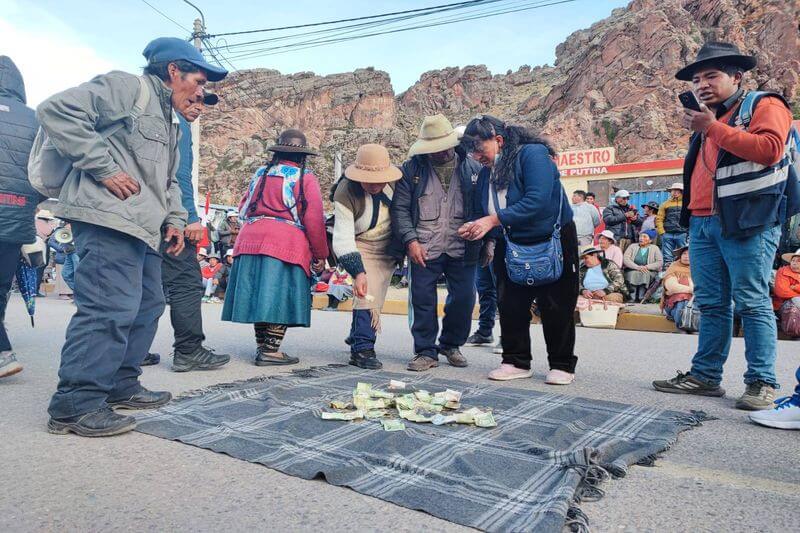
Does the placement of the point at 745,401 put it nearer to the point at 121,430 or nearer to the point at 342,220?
the point at 342,220

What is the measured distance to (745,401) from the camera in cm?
325

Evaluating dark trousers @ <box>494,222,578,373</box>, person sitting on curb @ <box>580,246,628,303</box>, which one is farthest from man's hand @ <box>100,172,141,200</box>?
person sitting on curb @ <box>580,246,628,303</box>

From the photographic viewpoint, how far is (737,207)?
3.29 meters

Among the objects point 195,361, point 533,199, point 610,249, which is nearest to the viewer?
point 533,199

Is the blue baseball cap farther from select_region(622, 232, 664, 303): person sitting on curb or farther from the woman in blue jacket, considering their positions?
select_region(622, 232, 664, 303): person sitting on curb

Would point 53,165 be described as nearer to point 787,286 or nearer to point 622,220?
point 787,286

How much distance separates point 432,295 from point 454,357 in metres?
0.54

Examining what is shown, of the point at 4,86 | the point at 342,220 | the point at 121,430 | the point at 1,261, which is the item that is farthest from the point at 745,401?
the point at 4,86

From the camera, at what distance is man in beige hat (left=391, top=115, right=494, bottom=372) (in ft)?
14.9

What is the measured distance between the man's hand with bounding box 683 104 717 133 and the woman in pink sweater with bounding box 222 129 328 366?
2577mm

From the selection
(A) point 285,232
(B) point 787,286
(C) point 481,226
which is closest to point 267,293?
(A) point 285,232

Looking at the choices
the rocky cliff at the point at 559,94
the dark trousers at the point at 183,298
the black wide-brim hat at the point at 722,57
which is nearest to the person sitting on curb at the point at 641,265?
the black wide-brim hat at the point at 722,57

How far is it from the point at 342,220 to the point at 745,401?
9.52 ft

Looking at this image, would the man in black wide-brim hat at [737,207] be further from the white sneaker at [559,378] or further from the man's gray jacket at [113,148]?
the man's gray jacket at [113,148]
